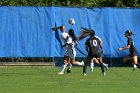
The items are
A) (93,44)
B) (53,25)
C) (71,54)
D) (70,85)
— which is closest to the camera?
(70,85)

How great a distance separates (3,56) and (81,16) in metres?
4.25

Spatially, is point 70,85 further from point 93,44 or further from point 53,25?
point 53,25

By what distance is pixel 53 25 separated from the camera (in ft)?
84.7

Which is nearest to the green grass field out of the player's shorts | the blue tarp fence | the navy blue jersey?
the navy blue jersey

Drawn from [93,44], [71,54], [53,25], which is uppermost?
[53,25]

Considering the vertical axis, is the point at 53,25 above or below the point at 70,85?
above

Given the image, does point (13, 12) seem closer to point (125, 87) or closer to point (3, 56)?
point (3, 56)

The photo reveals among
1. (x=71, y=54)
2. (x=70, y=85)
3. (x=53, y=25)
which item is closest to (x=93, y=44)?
(x=71, y=54)

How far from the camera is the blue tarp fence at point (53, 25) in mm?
25625

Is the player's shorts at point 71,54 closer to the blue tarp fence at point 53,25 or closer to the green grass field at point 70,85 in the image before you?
the green grass field at point 70,85

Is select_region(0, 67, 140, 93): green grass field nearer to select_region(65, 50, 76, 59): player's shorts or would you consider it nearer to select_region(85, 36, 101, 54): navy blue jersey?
select_region(85, 36, 101, 54): navy blue jersey

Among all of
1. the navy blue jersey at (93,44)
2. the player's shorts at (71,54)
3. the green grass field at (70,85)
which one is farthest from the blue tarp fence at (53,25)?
the green grass field at (70,85)

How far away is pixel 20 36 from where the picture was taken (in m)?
25.7

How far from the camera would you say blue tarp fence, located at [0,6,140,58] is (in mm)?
25625
